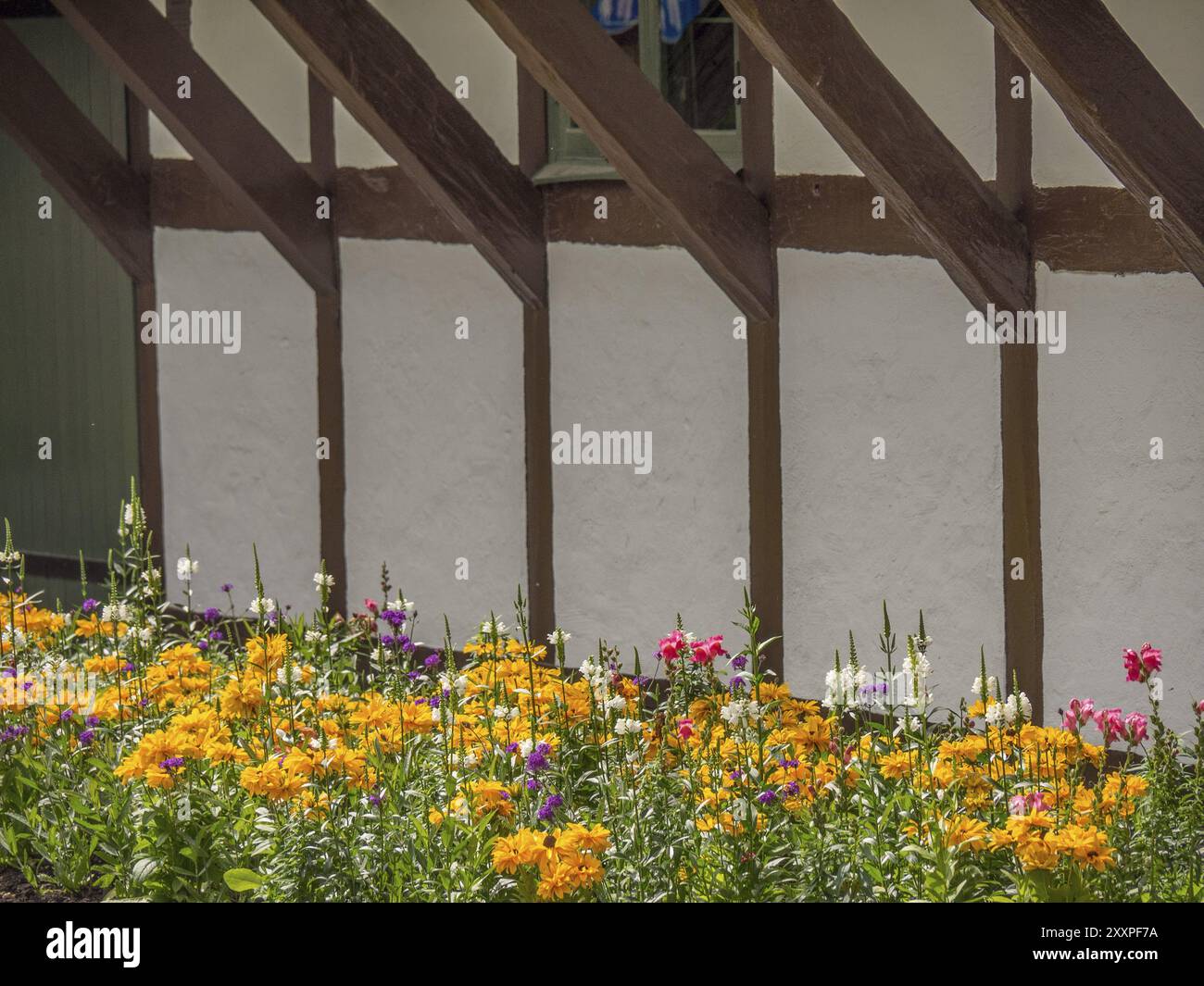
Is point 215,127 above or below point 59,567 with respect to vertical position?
above

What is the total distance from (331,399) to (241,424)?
701 mm

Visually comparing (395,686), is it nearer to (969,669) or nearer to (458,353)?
(969,669)

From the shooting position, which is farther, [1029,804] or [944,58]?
[944,58]

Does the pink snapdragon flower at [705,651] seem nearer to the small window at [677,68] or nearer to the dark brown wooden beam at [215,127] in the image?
the small window at [677,68]

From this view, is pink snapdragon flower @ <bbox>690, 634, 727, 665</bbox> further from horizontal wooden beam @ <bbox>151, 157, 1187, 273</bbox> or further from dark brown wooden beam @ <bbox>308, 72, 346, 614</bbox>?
dark brown wooden beam @ <bbox>308, 72, 346, 614</bbox>

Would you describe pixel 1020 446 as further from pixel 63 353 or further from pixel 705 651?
pixel 63 353

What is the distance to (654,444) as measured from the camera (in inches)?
265

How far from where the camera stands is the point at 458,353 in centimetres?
740

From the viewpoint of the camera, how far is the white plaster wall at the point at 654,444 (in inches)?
257

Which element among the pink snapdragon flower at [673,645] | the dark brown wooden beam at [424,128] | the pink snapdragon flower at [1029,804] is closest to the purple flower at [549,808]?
the pink snapdragon flower at [673,645]

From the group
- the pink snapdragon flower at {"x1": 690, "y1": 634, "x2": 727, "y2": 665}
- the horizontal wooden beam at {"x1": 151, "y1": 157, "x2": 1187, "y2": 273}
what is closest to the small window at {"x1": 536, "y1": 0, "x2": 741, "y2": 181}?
the horizontal wooden beam at {"x1": 151, "y1": 157, "x2": 1187, "y2": 273}

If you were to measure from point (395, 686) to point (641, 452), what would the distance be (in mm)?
1891

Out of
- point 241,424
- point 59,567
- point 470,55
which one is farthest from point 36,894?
point 59,567
